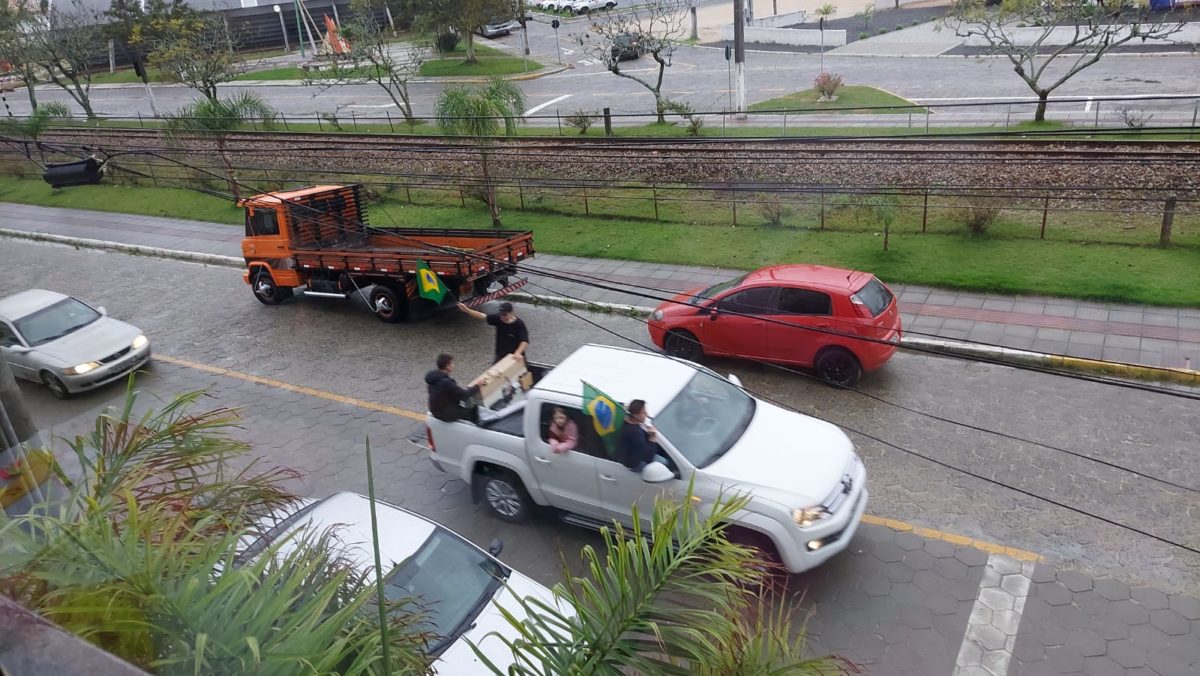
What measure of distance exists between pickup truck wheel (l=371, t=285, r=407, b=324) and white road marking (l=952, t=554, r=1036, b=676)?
34.2 feet

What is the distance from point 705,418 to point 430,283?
282 inches

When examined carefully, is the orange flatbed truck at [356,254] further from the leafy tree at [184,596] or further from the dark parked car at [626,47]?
the dark parked car at [626,47]

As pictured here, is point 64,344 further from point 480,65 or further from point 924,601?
point 480,65

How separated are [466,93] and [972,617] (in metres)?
17.5

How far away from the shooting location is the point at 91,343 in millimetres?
13398

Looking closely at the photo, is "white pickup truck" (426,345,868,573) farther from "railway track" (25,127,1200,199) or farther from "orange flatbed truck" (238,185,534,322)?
"railway track" (25,127,1200,199)

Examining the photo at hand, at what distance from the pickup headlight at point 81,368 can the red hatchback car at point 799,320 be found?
8805 mm

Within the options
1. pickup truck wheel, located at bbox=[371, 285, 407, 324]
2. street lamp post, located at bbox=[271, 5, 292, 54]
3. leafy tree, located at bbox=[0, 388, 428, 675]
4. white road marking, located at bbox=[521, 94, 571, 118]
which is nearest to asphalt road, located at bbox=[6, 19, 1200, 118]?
white road marking, located at bbox=[521, 94, 571, 118]

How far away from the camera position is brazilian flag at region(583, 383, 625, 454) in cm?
768

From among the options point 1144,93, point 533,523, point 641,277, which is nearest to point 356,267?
point 641,277

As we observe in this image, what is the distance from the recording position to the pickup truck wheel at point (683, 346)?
1224 cm

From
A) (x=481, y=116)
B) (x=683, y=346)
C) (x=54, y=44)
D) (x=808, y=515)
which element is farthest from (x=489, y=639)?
(x=54, y=44)

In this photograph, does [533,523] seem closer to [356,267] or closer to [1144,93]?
[356,267]

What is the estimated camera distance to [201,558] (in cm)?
322
